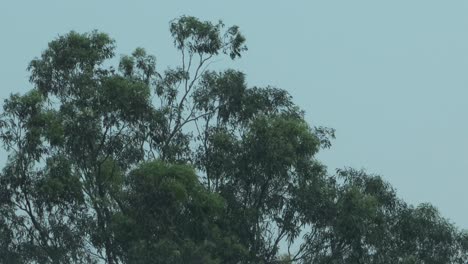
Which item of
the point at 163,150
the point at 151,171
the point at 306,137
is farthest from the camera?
the point at 163,150

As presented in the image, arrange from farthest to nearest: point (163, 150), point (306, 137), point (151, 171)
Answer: point (163, 150)
point (306, 137)
point (151, 171)

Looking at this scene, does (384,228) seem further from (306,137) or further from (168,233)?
(168,233)

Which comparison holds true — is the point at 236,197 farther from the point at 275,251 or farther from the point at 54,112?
the point at 54,112

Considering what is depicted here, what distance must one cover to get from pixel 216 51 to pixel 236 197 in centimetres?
424

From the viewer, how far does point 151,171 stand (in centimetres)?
2962

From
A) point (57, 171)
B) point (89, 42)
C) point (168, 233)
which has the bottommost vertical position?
point (168, 233)

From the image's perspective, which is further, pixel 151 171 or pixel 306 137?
pixel 306 137

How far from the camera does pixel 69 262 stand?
31.9 m

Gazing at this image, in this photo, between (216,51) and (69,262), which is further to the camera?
(216,51)

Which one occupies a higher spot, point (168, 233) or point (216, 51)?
point (216, 51)

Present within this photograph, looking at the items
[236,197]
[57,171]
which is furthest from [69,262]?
[236,197]

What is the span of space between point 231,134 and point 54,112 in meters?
4.92

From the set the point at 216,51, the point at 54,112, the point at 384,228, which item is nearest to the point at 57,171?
the point at 54,112

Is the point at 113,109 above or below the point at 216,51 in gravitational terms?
below
